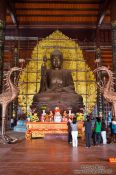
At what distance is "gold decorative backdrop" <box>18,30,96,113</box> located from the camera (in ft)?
40.3

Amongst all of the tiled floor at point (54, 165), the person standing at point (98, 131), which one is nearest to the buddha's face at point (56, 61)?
the person standing at point (98, 131)

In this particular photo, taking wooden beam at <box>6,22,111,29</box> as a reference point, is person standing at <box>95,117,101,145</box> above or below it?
below

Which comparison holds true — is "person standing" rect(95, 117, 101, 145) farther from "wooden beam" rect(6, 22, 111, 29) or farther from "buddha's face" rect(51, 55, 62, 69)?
"wooden beam" rect(6, 22, 111, 29)

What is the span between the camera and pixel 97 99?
12.8 m

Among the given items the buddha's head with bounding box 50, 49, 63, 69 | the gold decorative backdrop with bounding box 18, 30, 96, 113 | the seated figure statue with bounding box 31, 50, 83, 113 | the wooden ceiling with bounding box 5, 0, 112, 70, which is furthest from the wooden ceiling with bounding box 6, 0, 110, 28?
the seated figure statue with bounding box 31, 50, 83, 113

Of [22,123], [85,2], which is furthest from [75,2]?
[22,123]

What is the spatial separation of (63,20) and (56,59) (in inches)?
127

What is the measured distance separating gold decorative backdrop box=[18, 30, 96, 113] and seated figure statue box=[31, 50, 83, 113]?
67cm

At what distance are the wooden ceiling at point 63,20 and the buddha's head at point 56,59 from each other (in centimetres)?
253

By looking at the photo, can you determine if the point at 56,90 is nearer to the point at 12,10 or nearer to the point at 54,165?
the point at 12,10

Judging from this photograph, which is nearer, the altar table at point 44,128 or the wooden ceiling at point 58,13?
the altar table at point 44,128

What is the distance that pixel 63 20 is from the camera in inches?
558

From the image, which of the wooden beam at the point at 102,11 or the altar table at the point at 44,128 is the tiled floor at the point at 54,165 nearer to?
the altar table at the point at 44,128

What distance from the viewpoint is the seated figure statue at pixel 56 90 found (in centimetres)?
1021
